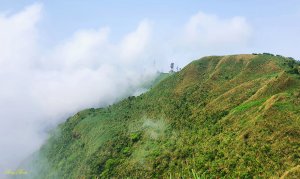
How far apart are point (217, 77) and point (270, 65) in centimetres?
1969

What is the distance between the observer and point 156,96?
15762 centimetres

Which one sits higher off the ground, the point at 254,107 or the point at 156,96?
the point at 156,96

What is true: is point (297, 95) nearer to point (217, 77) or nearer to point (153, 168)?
point (153, 168)

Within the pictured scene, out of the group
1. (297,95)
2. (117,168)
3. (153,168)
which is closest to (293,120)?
(297,95)

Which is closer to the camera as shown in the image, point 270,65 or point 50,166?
point 270,65

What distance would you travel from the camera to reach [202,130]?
104 meters

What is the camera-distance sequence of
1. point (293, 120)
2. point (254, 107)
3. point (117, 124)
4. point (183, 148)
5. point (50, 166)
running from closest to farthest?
point (293, 120) < point (254, 107) < point (183, 148) < point (117, 124) < point (50, 166)

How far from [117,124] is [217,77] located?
4482 cm

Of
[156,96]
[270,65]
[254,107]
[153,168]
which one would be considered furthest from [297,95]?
[156,96]

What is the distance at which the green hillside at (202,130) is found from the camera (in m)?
75.0

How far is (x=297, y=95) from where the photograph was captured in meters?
88.5

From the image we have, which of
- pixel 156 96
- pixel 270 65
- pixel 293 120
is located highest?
pixel 156 96

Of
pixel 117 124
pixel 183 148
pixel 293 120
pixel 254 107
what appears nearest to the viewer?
pixel 293 120

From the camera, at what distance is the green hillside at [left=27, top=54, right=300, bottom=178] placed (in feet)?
246
